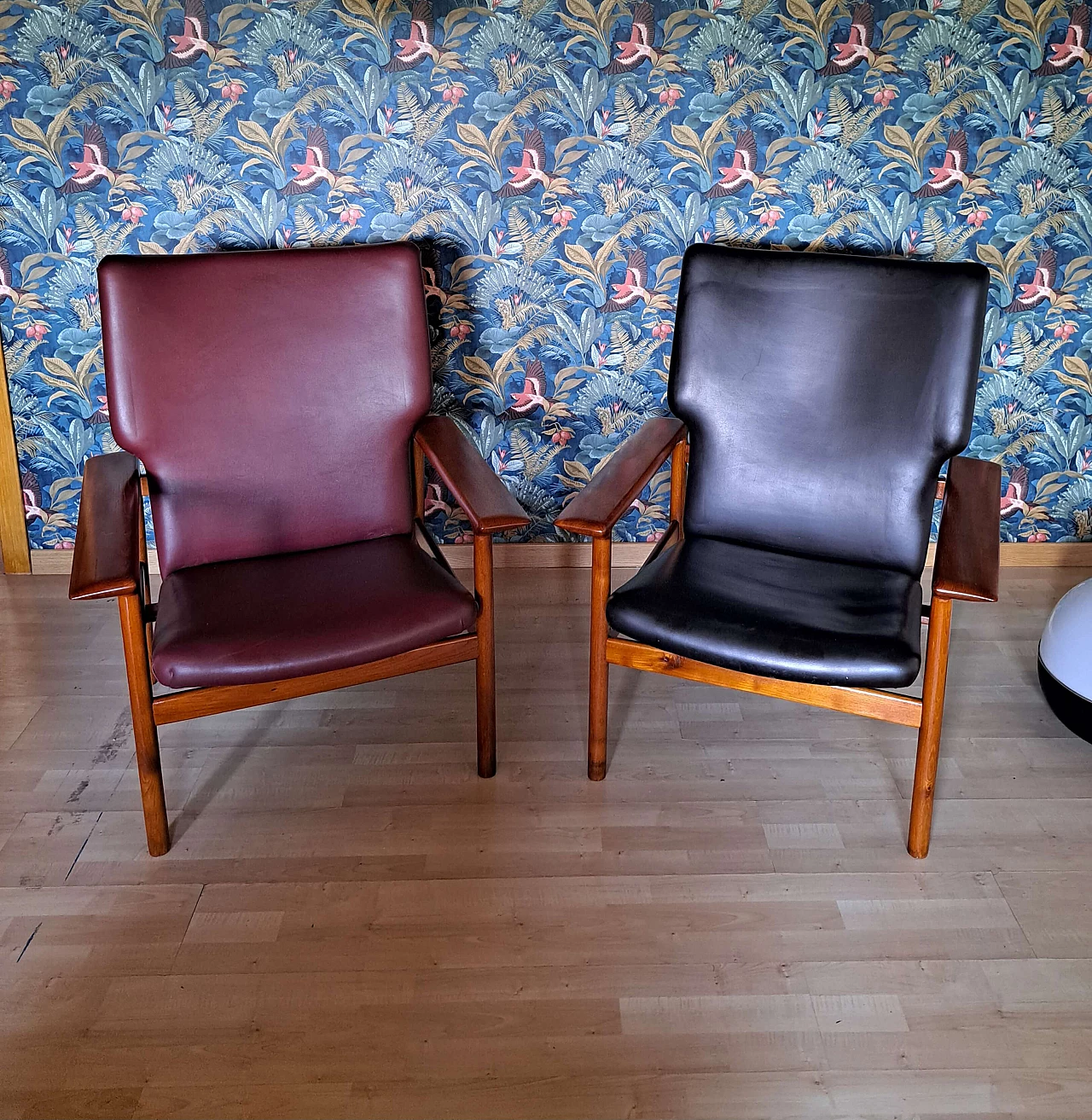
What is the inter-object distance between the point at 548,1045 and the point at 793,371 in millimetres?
1314

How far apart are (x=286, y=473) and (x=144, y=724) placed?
Answer: 584 mm

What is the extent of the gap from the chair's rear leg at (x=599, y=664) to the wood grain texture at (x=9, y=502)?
1598 mm

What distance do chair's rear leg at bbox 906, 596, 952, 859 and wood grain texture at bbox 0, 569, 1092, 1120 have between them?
2.2 inches

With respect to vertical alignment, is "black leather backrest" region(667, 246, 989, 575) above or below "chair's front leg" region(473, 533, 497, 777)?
above

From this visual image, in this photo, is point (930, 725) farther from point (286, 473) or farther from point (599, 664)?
point (286, 473)

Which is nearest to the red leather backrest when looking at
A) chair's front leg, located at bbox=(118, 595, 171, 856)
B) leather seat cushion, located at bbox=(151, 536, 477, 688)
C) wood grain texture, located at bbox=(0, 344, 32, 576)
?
leather seat cushion, located at bbox=(151, 536, 477, 688)

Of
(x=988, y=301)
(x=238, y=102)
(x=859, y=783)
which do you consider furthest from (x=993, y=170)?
(x=238, y=102)

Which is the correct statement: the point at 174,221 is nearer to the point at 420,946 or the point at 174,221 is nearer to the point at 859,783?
the point at 420,946

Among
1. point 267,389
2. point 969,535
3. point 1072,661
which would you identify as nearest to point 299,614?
point 267,389

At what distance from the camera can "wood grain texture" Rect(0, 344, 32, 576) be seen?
2.66 meters

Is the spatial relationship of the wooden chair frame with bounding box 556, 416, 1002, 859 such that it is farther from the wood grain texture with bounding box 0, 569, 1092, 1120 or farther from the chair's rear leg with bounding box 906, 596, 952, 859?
the wood grain texture with bounding box 0, 569, 1092, 1120

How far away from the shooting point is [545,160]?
8.14ft

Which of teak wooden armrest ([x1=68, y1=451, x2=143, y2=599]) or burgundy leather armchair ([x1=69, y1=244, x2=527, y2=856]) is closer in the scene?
teak wooden armrest ([x1=68, y1=451, x2=143, y2=599])

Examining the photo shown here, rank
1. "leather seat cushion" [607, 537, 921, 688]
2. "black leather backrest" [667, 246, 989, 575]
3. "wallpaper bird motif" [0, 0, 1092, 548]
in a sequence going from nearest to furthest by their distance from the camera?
"leather seat cushion" [607, 537, 921, 688], "black leather backrest" [667, 246, 989, 575], "wallpaper bird motif" [0, 0, 1092, 548]
